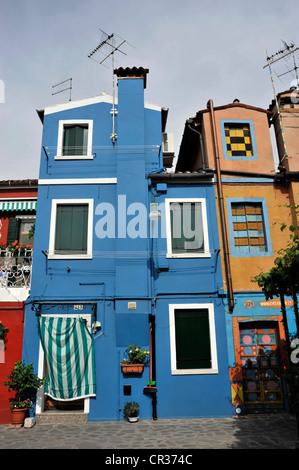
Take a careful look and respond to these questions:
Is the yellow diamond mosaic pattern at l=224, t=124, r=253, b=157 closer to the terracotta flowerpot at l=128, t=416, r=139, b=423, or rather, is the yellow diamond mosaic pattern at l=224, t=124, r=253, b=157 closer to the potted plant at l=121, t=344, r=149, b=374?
the potted plant at l=121, t=344, r=149, b=374

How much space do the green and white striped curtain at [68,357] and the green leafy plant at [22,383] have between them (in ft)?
1.58

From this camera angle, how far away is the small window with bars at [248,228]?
40.0ft

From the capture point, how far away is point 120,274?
11.4 metres

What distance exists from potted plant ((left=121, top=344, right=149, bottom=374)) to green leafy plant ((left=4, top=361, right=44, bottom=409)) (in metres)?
2.51

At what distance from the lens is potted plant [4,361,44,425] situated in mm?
10289

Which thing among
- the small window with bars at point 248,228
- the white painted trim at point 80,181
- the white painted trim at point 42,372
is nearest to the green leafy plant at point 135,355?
the white painted trim at point 42,372

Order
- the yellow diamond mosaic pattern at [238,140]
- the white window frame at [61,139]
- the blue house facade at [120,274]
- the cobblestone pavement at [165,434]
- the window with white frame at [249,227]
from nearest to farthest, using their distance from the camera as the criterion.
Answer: the cobblestone pavement at [165,434], the blue house facade at [120,274], the window with white frame at [249,227], the white window frame at [61,139], the yellow diamond mosaic pattern at [238,140]

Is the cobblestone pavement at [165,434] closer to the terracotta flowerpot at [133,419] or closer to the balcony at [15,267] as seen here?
the terracotta flowerpot at [133,419]
